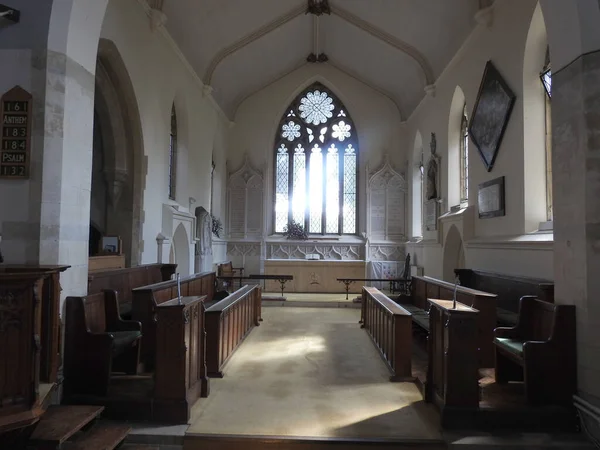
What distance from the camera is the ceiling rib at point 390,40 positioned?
9297mm

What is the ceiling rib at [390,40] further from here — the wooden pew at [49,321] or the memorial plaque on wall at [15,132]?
the wooden pew at [49,321]

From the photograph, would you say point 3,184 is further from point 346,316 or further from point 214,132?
point 214,132

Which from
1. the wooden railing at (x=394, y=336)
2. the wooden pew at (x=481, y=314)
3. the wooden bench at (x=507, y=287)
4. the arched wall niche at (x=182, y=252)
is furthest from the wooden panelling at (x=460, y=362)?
the arched wall niche at (x=182, y=252)

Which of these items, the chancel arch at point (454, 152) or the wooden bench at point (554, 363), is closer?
the wooden bench at point (554, 363)

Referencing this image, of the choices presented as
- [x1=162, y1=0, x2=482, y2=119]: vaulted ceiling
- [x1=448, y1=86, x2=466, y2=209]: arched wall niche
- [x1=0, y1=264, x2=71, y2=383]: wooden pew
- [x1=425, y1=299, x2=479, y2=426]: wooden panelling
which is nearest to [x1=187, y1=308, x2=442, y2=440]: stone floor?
[x1=425, y1=299, x2=479, y2=426]: wooden panelling

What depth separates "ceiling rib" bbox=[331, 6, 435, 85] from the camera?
30.5 feet

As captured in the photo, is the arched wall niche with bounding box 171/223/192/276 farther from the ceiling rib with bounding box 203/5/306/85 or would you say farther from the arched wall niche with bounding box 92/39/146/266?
the ceiling rib with bounding box 203/5/306/85

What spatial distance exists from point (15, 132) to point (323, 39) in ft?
29.6

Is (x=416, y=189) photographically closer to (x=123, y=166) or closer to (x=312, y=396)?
(x=123, y=166)

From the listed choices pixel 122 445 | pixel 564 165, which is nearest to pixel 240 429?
pixel 122 445

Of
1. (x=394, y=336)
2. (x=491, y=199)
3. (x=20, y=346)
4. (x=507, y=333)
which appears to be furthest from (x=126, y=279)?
(x=491, y=199)

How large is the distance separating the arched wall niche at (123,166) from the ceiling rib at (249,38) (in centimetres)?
361

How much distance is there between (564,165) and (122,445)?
151 inches

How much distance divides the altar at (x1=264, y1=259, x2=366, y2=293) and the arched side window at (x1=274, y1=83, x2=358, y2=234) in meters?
1.28
